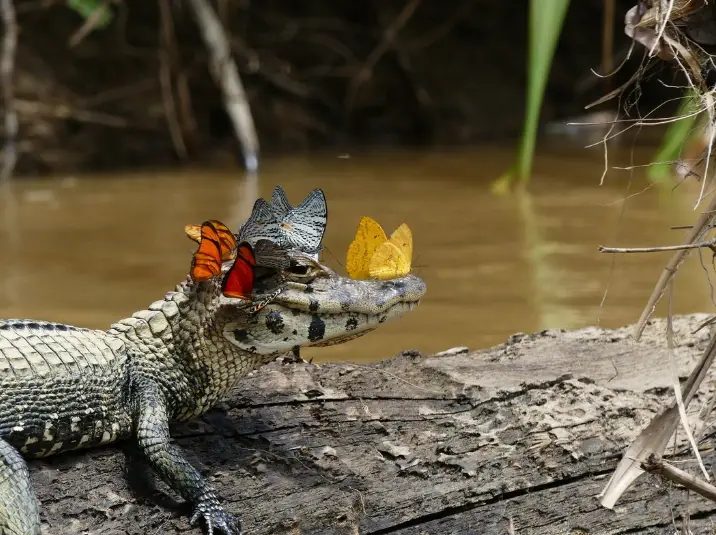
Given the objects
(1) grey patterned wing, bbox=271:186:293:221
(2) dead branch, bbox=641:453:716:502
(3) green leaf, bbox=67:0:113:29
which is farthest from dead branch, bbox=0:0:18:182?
(2) dead branch, bbox=641:453:716:502

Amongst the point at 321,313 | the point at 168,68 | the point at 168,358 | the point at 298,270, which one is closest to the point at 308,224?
the point at 298,270

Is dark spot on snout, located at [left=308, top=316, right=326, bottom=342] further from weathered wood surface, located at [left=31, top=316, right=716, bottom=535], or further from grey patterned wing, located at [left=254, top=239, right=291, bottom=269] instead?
weathered wood surface, located at [left=31, top=316, right=716, bottom=535]

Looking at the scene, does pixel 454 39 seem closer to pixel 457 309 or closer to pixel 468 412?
pixel 457 309

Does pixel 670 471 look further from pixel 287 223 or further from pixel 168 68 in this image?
pixel 168 68

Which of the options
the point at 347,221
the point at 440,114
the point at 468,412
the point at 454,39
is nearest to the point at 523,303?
the point at 347,221

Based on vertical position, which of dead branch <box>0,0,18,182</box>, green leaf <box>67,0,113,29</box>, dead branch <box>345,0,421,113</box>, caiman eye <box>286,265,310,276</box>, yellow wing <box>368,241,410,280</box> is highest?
dead branch <box>345,0,421,113</box>
